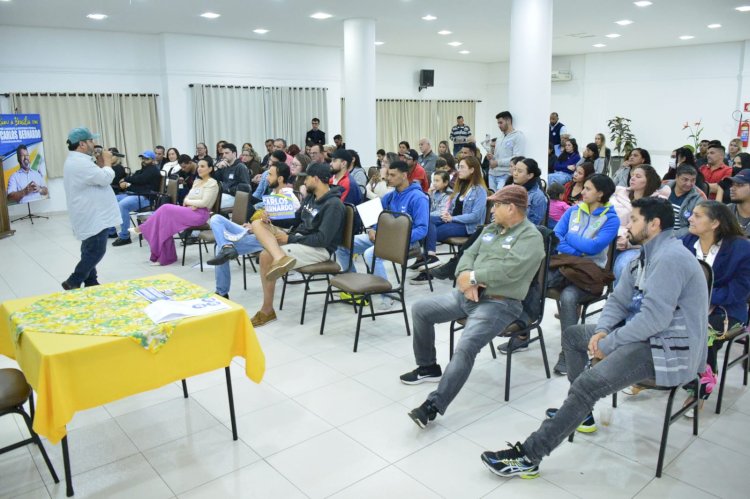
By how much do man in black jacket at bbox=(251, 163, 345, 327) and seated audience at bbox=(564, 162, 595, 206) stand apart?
2.25m

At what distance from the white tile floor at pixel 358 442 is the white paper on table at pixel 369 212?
1364mm

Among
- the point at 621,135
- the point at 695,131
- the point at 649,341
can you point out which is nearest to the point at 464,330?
the point at 649,341

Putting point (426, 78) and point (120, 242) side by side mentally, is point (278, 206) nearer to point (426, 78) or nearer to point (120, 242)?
point (120, 242)

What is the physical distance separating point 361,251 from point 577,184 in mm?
2224

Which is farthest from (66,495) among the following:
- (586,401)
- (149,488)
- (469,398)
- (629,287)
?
(629,287)

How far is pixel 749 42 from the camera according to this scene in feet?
40.7

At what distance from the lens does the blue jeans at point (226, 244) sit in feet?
16.0

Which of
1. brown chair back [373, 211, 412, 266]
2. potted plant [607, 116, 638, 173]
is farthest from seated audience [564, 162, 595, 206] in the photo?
potted plant [607, 116, 638, 173]

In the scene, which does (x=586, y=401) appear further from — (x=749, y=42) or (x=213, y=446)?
(x=749, y=42)

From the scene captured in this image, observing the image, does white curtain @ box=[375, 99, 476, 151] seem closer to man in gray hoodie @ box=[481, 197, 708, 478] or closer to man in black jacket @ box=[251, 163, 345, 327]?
man in black jacket @ box=[251, 163, 345, 327]

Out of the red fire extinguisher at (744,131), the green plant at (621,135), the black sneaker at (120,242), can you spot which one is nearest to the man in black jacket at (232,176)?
the black sneaker at (120,242)

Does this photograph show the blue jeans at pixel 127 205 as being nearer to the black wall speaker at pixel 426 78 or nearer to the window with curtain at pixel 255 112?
the window with curtain at pixel 255 112

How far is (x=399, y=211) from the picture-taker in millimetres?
4953

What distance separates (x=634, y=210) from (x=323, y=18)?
768 cm
